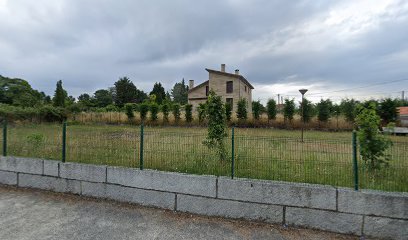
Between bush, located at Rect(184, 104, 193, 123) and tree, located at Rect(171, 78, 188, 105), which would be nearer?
bush, located at Rect(184, 104, 193, 123)

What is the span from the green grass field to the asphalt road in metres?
0.85

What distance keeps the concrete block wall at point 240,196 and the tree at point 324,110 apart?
1854cm

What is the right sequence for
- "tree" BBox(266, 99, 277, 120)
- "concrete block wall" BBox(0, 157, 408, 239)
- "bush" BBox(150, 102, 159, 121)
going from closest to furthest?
"concrete block wall" BBox(0, 157, 408, 239), "tree" BBox(266, 99, 277, 120), "bush" BBox(150, 102, 159, 121)

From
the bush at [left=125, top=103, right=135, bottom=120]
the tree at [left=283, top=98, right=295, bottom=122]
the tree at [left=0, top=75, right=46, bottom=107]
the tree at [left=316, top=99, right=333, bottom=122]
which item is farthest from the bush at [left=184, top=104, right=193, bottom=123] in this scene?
the tree at [left=0, top=75, right=46, bottom=107]

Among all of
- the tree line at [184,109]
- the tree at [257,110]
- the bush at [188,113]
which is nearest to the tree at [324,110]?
the tree line at [184,109]

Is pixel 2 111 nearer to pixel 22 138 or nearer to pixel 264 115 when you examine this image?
pixel 22 138

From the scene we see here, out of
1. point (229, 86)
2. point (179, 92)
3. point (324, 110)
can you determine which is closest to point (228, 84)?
point (229, 86)

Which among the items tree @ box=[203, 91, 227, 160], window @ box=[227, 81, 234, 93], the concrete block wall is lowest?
the concrete block wall

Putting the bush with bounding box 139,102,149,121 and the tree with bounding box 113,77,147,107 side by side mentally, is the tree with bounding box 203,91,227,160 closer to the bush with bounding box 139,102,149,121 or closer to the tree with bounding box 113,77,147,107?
the bush with bounding box 139,102,149,121

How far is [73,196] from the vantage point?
496 centimetres

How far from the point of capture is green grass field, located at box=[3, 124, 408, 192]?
12.5 ft

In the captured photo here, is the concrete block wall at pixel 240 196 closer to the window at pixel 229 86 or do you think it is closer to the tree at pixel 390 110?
the tree at pixel 390 110

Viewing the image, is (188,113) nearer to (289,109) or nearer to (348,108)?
(289,109)

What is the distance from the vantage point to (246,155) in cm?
443
